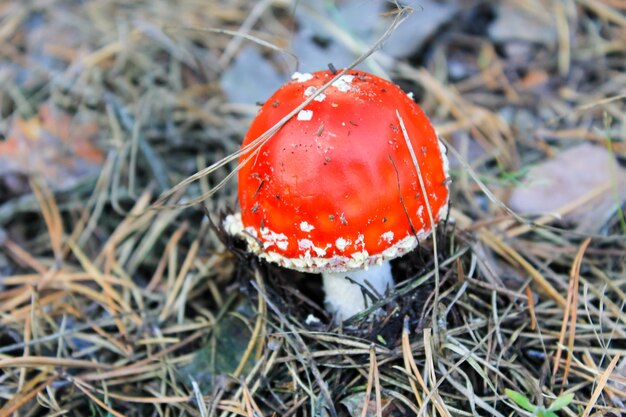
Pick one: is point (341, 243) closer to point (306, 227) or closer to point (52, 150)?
point (306, 227)

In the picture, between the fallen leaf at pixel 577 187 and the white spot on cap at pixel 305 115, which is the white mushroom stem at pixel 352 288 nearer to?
the white spot on cap at pixel 305 115

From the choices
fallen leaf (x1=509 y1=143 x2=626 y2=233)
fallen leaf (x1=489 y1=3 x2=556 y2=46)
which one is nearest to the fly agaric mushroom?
fallen leaf (x1=509 y1=143 x2=626 y2=233)

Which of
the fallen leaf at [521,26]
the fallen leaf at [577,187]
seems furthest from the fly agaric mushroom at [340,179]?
the fallen leaf at [521,26]

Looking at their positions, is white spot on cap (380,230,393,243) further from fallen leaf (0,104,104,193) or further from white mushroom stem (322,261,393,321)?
fallen leaf (0,104,104,193)

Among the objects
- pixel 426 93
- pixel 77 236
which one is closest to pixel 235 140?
pixel 77 236

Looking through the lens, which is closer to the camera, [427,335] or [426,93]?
[427,335]

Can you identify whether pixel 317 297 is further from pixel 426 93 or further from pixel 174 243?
pixel 426 93

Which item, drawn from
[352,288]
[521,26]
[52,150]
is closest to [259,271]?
[352,288]
